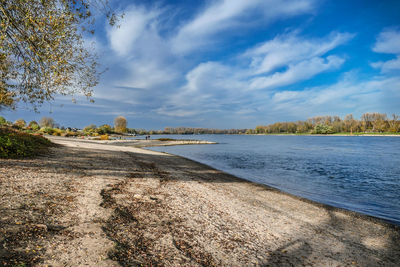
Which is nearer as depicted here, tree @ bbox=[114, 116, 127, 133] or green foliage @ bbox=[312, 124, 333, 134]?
tree @ bbox=[114, 116, 127, 133]

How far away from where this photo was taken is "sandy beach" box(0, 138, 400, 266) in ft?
12.7

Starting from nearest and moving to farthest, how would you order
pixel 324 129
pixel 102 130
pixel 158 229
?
pixel 158 229 < pixel 102 130 < pixel 324 129

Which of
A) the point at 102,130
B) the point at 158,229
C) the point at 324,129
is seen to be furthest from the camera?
the point at 324,129

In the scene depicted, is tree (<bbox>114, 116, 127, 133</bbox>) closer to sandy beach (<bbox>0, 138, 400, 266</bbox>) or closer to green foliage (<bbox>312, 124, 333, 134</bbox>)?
sandy beach (<bbox>0, 138, 400, 266</bbox>)

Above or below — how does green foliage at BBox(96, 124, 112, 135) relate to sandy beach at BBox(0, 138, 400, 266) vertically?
above

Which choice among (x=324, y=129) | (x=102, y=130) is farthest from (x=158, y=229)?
(x=324, y=129)

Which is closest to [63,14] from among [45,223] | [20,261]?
[45,223]

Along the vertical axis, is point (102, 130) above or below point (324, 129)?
above

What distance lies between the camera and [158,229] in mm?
5191

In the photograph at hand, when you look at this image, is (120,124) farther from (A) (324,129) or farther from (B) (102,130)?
(A) (324,129)

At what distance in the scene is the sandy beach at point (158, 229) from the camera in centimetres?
387

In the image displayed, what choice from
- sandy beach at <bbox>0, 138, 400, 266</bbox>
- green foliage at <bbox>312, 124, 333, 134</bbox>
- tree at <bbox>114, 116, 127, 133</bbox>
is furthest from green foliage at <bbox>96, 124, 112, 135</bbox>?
green foliage at <bbox>312, 124, 333, 134</bbox>

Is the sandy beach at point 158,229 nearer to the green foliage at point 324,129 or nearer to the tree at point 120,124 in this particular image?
the tree at point 120,124

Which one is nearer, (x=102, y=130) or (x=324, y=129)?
(x=102, y=130)
